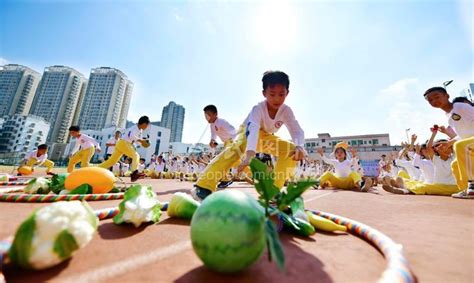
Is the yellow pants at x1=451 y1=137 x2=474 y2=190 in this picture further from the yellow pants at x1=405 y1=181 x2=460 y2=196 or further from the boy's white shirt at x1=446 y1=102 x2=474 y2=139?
A: the yellow pants at x1=405 y1=181 x2=460 y2=196

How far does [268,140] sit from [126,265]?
112 inches

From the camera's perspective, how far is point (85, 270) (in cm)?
123

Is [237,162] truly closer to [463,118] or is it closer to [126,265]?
[126,265]

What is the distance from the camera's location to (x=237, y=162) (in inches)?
141

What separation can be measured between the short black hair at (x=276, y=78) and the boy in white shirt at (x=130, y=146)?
6.76 m

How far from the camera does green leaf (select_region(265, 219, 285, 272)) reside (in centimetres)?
98

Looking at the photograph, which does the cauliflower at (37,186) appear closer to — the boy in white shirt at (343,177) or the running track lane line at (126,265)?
the running track lane line at (126,265)

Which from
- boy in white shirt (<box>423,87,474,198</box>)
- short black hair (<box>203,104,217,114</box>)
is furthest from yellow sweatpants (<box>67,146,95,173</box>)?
boy in white shirt (<box>423,87,474,198</box>)

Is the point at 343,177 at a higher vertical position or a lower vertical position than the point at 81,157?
lower

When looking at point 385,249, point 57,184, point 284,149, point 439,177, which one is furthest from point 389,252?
point 439,177

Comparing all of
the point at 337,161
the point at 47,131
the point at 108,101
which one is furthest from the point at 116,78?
the point at 337,161

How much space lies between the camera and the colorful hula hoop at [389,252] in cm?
107

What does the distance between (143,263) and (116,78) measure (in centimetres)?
11480

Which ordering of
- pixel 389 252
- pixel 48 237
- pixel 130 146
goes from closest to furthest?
pixel 48 237
pixel 389 252
pixel 130 146
